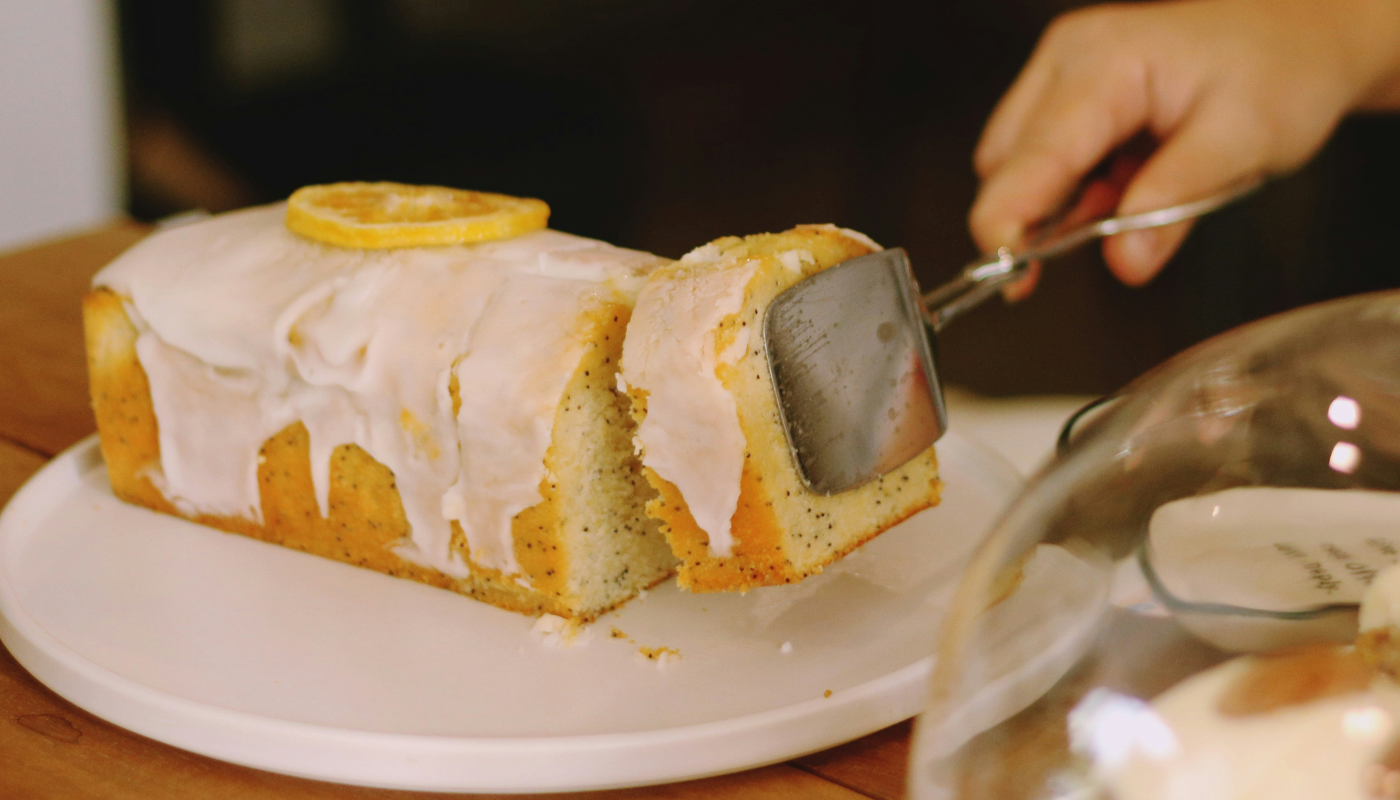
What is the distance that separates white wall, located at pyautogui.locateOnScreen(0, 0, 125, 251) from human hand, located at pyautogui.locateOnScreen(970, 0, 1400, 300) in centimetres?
334

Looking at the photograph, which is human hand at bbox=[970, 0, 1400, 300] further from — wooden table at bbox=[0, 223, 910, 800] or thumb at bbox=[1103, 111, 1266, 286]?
wooden table at bbox=[0, 223, 910, 800]

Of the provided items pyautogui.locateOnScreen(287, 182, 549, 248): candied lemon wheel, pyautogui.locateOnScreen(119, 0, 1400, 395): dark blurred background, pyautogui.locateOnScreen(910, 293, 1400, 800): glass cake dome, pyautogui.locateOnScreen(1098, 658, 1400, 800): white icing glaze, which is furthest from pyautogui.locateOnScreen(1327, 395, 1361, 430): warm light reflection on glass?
pyautogui.locateOnScreen(119, 0, 1400, 395): dark blurred background

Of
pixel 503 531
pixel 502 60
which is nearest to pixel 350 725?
pixel 503 531

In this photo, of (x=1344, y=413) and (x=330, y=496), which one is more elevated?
(x=1344, y=413)

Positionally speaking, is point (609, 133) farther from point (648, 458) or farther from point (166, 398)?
point (648, 458)

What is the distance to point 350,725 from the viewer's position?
888 mm

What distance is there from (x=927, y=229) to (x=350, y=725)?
96.4 inches

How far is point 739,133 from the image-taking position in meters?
3.19

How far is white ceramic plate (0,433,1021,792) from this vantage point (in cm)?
83

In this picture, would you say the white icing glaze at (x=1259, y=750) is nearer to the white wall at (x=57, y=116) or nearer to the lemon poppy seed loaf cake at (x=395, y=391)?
the lemon poppy seed loaf cake at (x=395, y=391)

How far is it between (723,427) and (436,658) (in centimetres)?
32

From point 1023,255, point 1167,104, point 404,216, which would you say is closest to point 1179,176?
point 1167,104

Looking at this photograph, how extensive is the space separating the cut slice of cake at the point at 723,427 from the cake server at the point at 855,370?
0.06 ft

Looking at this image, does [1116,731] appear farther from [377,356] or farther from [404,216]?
[404,216]
